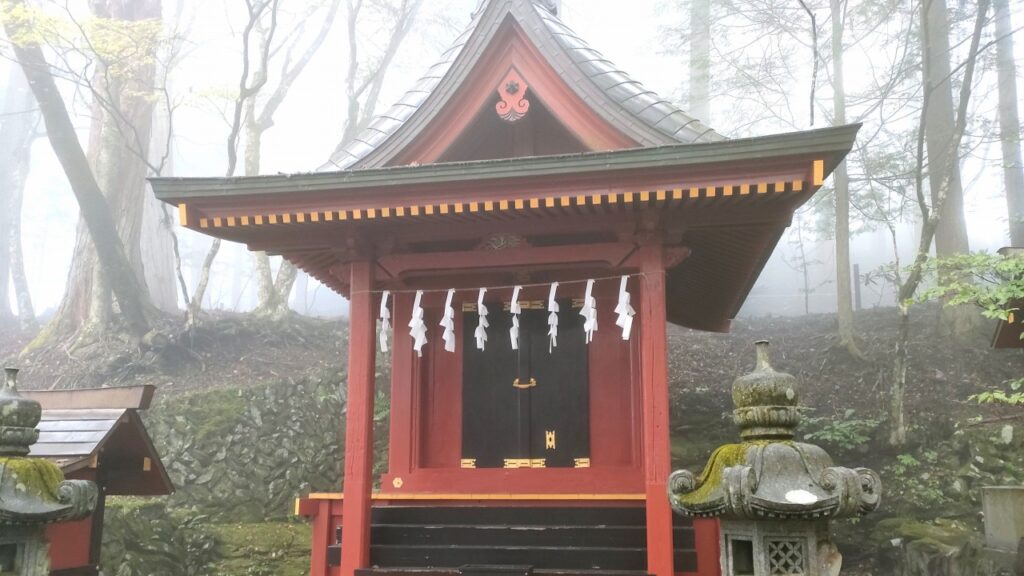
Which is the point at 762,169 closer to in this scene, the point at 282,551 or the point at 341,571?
the point at 341,571

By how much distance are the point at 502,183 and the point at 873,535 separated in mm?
8522

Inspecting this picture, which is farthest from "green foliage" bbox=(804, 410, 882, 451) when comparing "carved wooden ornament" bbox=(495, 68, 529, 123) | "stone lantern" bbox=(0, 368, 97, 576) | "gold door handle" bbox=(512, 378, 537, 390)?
"stone lantern" bbox=(0, 368, 97, 576)

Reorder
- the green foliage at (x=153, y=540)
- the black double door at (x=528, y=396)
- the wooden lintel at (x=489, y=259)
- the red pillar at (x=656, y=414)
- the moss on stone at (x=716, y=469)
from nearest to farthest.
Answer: the moss on stone at (x=716, y=469) → the red pillar at (x=656, y=414) → the wooden lintel at (x=489, y=259) → the black double door at (x=528, y=396) → the green foliage at (x=153, y=540)

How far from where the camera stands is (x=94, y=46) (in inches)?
667

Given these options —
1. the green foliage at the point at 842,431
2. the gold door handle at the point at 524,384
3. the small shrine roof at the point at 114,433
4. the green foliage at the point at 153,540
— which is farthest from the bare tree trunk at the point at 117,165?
the green foliage at the point at 842,431

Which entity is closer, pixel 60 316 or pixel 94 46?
pixel 94 46

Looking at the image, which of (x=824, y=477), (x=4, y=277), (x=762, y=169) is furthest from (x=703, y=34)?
(x=4, y=277)

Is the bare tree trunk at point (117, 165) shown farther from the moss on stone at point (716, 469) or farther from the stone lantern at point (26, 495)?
the moss on stone at point (716, 469)

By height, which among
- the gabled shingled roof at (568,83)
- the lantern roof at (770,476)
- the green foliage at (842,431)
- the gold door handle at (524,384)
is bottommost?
the green foliage at (842,431)

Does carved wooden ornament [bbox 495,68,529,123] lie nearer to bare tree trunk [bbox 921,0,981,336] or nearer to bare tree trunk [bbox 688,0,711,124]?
bare tree trunk [bbox 921,0,981,336]

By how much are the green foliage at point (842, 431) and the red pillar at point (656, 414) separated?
7.00 meters

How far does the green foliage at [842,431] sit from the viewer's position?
44.4 ft

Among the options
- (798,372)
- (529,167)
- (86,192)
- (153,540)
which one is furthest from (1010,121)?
(86,192)

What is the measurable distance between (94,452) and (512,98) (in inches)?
233
